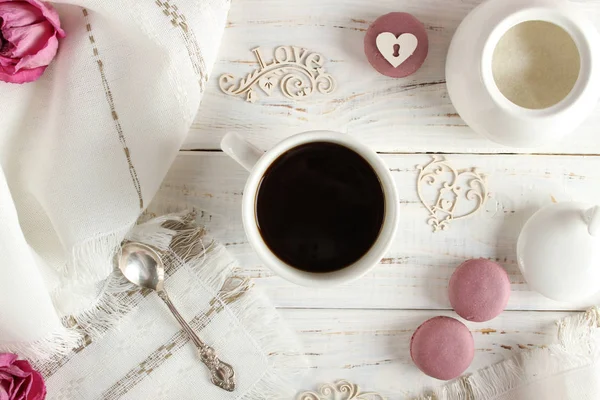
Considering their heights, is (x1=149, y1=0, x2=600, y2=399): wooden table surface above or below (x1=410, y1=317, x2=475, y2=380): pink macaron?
above

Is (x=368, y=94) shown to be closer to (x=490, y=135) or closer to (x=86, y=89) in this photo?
(x=490, y=135)

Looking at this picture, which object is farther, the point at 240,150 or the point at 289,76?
the point at 289,76

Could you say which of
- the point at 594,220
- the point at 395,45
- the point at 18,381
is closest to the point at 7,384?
the point at 18,381

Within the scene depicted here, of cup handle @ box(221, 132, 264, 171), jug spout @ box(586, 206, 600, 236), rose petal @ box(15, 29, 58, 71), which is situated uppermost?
rose petal @ box(15, 29, 58, 71)

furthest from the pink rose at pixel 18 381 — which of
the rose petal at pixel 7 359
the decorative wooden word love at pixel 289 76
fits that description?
the decorative wooden word love at pixel 289 76

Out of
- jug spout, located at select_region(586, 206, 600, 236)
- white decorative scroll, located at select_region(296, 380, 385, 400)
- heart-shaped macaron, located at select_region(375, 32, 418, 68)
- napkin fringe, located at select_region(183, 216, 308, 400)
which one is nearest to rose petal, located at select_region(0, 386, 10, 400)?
napkin fringe, located at select_region(183, 216, 308, 400)

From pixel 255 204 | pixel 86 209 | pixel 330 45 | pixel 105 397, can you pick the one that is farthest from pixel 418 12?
pixel 105 397

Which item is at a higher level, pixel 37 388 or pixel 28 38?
pixel 28 38

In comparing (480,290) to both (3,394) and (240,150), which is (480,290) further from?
(3,394)

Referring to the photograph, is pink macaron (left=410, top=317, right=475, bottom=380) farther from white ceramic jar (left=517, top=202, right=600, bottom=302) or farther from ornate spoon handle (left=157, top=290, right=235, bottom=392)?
ornate spoon handle (left=157, top=290, right=235, bottom=392)
